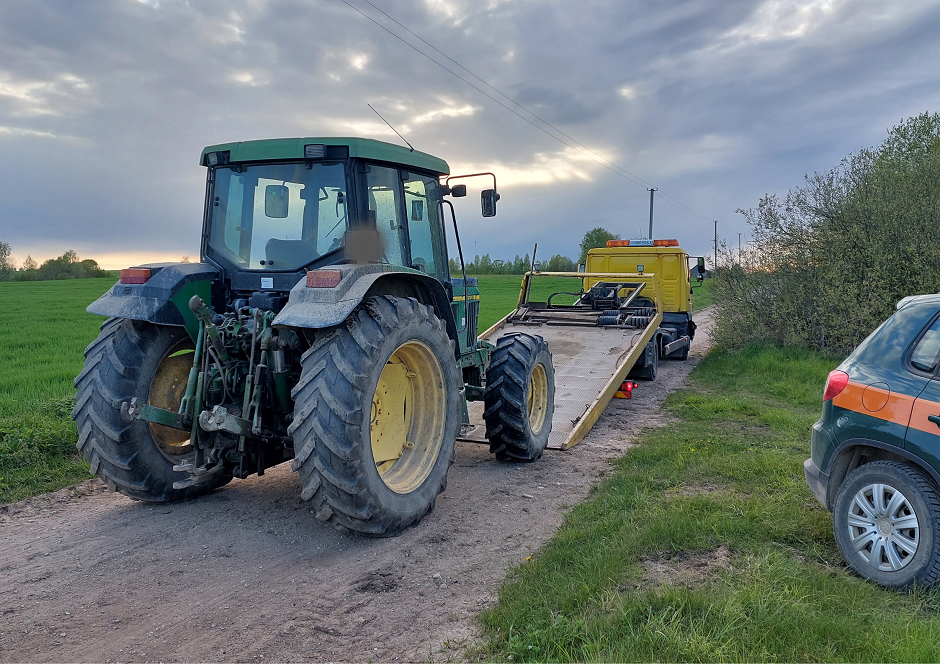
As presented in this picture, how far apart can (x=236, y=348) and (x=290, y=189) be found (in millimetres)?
1269

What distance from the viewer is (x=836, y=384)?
4203 millimetres

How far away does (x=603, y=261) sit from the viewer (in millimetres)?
14586

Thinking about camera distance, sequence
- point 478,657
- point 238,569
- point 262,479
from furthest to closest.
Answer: point 262,479
point 238,569
point 478,657

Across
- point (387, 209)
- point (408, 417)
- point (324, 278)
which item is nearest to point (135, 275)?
point (324, 278)

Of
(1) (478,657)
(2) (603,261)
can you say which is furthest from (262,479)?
(2) (603,261)

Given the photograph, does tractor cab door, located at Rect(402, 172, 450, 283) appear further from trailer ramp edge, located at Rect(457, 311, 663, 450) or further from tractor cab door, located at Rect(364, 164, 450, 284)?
trailer ramp edge, located at Rect(457, 311, 663, 450)

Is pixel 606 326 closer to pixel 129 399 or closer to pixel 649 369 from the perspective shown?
pixel 649 369

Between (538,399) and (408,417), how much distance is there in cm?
236

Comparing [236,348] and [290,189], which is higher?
[290,189]

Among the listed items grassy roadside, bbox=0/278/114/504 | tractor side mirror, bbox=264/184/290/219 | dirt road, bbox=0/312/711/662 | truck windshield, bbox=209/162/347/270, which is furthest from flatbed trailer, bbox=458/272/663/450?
grassy roadside, bbox=0/278/114/504

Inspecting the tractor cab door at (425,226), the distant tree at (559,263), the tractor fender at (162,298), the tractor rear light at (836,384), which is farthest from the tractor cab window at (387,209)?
the distant tree at (559,263)

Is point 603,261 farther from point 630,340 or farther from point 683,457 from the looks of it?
point 683,457

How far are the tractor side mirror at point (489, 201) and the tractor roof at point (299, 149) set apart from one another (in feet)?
2.62

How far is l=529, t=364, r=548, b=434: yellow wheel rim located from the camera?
7000 mm
